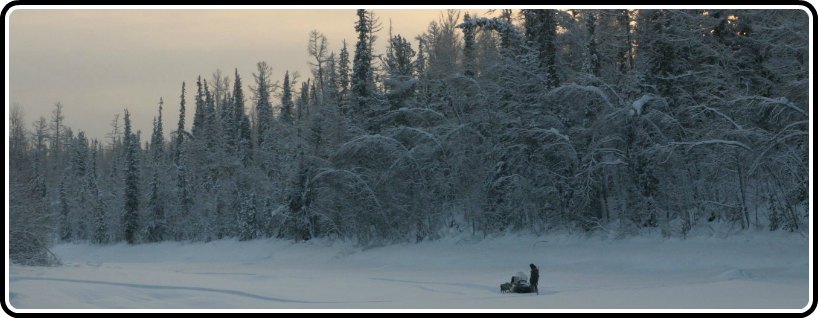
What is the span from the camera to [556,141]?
33.2m

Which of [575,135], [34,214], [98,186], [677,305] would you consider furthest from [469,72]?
[98,186]

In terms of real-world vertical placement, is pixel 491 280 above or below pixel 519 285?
below

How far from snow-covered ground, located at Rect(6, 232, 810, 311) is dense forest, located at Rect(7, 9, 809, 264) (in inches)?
61.7

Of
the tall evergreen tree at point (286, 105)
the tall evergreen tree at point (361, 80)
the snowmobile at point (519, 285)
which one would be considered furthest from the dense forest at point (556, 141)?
the tall evergreen tree at point (286, 105)

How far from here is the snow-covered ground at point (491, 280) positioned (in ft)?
50.8

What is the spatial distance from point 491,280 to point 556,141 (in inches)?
471

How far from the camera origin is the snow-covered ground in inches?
609

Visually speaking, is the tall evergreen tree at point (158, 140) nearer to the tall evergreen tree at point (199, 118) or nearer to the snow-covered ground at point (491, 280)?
the tall evergreen tree at point (199, 118)

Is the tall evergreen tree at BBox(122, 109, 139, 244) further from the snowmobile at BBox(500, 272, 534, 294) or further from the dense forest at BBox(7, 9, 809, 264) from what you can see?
the snowmobile at BBox(500, 272, 534, 294)

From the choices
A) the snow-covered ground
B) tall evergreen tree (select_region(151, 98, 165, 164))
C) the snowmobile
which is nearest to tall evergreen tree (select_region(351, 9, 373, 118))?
the snow-covered ground

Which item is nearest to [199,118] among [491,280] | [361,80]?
[361,80]

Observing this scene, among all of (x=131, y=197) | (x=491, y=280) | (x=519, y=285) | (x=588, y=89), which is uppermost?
(x=588, y=89)

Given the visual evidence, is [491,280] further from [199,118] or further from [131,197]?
[199,118]
